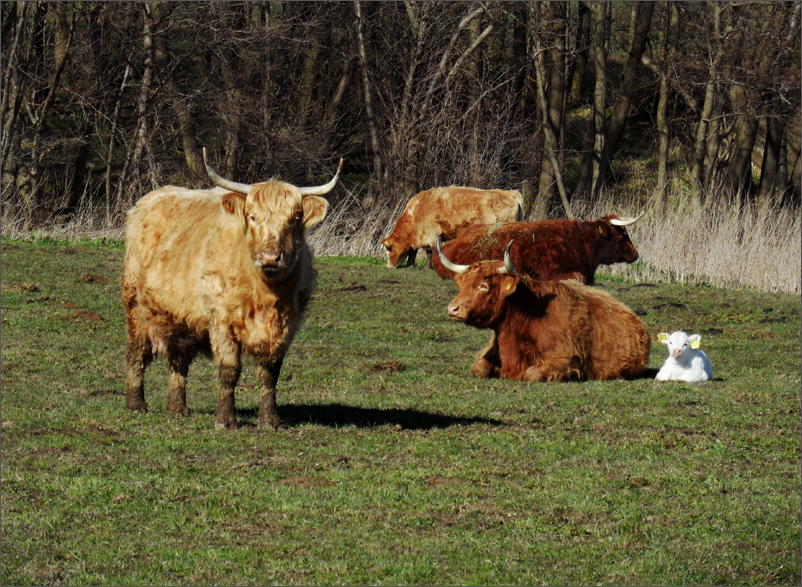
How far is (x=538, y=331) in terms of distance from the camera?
1088cm

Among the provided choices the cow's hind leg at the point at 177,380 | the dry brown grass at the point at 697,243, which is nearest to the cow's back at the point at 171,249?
the cow's hind leg at the point at 177,380

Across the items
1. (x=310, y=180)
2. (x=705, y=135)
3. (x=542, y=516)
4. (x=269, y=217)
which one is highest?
(x=269, y=217)

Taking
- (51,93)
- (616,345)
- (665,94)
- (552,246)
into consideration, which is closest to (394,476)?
(616,345)

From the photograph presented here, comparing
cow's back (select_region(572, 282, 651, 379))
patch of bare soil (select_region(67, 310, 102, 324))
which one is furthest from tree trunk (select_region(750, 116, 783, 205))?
patch of bare soil (select_region(67, 310, 102, 324))

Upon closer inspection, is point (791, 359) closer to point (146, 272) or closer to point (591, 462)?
point (591, 462)

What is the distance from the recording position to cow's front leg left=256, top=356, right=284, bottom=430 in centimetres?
761

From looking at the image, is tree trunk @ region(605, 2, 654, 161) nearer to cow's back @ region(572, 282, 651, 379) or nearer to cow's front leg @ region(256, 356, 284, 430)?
cow's back @ region(572, 282, 651, 379)

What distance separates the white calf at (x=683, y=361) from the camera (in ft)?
34.8

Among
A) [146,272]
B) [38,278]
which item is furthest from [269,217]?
[38,278]

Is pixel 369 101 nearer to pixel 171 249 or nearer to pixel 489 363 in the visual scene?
pixel 489 363

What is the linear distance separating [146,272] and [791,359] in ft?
24.7

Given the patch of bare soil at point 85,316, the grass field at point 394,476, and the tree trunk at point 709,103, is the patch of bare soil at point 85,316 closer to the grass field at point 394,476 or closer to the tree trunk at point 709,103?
the grass field at point 394,476

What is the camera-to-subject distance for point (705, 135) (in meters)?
27.3

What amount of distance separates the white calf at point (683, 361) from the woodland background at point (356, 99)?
10768 mm
